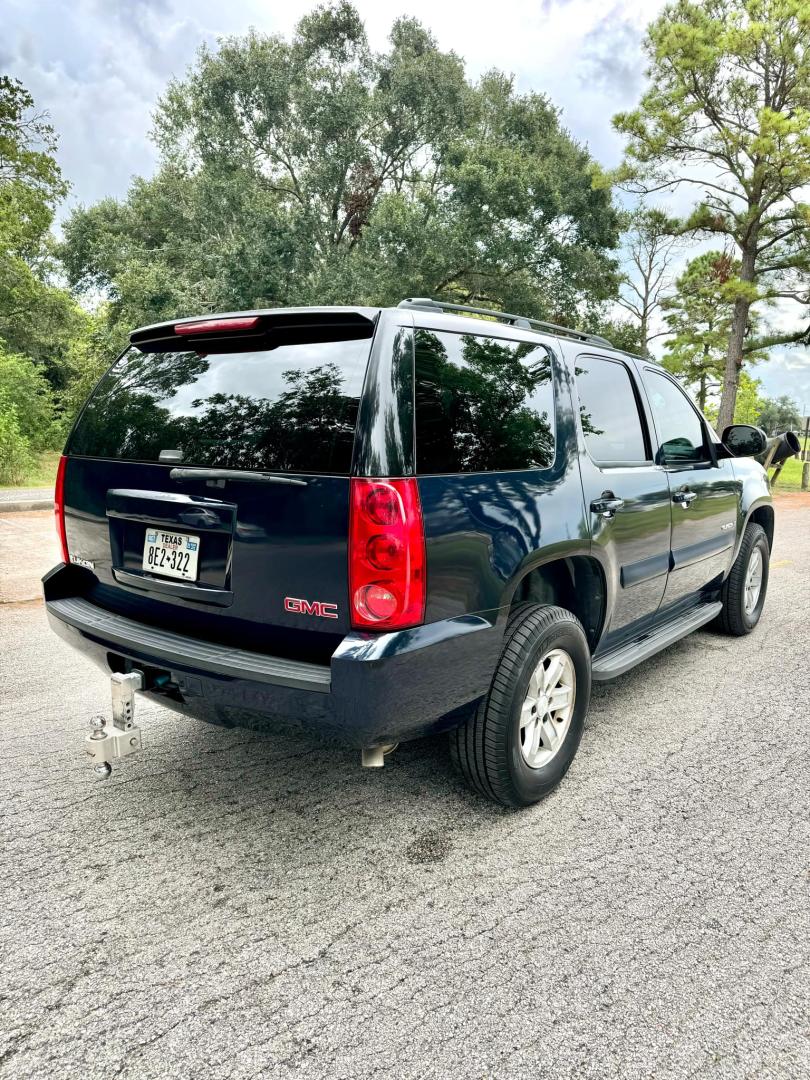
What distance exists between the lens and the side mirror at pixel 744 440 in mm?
4878

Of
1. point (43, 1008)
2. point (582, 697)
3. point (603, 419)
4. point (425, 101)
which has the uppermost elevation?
point (425, 101)

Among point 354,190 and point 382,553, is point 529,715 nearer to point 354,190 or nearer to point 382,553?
point 382,553

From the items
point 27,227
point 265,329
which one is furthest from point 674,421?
point 27,227

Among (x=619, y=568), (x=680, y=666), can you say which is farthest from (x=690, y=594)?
(x=619, y=568)


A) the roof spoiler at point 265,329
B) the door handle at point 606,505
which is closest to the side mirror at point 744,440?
the door handle at point 606,505

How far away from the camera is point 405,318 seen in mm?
2465

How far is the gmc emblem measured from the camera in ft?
7.54

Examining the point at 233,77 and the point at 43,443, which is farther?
the point at 233,77

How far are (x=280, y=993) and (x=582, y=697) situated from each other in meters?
1.70

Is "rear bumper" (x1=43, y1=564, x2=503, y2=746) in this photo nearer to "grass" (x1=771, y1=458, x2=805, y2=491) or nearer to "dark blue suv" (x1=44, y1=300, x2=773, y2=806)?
"dark blue suv" (x1=44, y1=300, x2=773, y2=806)

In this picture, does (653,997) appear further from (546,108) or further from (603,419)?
(546,108)

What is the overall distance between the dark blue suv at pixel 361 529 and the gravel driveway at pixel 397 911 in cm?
42

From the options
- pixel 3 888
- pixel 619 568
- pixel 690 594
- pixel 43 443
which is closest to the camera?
pixel 3 888

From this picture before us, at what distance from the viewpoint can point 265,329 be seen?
Result: 259cm
